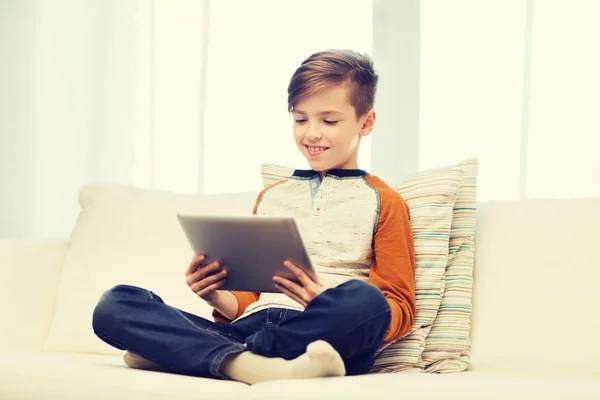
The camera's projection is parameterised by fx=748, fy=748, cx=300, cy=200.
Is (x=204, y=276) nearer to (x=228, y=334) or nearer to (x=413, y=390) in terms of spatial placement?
(x=228, y=334)

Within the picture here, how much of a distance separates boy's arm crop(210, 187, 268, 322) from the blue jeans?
0.38 ft

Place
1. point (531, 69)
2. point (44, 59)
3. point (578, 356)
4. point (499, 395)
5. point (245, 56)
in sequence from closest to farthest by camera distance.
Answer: point (499, 395) < point (578, 356) < point (531, 69) < point (245, 56) < point (44, 59)

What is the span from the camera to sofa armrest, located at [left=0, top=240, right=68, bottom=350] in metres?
1.91

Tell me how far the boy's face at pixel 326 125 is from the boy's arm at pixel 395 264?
5.4 inches

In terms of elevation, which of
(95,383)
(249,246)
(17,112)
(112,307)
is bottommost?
(95,383)

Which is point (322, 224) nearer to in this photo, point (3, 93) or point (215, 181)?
point (215, 181)

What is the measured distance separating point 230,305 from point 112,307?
0.28 meters

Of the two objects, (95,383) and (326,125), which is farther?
(326,125)

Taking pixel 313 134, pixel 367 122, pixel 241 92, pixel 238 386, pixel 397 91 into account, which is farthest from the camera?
pixel 241 92

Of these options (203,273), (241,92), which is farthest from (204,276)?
(241,92)

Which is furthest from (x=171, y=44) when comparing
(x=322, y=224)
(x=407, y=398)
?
(x=407, y=398)

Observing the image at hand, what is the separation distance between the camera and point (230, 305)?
1.57 metres

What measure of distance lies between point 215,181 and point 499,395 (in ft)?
6.07

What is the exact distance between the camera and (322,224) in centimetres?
155
